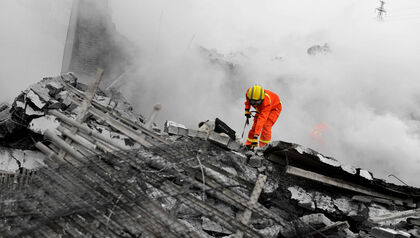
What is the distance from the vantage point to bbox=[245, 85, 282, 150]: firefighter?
20.8 ft

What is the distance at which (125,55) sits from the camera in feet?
46.3

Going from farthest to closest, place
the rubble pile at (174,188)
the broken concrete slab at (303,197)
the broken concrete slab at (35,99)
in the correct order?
the broken concrete slab at (35,99) → the broken concrete slab at (303,197) → the rubble pile at (174,188)

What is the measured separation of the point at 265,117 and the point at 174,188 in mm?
3417

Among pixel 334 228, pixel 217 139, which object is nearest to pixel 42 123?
pixel 217 139

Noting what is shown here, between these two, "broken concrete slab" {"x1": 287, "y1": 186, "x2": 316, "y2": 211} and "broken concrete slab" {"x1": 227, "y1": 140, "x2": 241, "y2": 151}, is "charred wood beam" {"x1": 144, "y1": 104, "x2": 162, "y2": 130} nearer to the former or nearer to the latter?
"broken concrete slab" {"x1": 227, "y1": 140, "x2": 241, "y2": 151}

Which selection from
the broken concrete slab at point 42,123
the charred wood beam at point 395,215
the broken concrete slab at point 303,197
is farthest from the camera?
the broken concrete slab at point 42,123

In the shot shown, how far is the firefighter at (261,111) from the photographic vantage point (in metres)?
6.34

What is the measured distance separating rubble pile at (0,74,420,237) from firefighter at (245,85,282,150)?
5.65 feet

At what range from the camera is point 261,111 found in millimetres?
6531

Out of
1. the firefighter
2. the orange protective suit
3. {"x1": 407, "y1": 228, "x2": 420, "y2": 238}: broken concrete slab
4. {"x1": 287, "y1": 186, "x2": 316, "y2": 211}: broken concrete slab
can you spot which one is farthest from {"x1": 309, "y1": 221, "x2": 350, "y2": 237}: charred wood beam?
the orange protective suit

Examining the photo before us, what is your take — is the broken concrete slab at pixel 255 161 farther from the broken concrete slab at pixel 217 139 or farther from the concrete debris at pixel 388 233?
the concrete debris at pixel 388 233

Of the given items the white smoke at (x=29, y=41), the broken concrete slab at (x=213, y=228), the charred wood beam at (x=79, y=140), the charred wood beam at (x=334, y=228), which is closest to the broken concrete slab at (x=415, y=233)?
the charred wood beam at (x=334, y=228)

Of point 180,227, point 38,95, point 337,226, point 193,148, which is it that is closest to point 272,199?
point 337,226

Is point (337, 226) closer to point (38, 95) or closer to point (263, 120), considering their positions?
point (263, 120)
